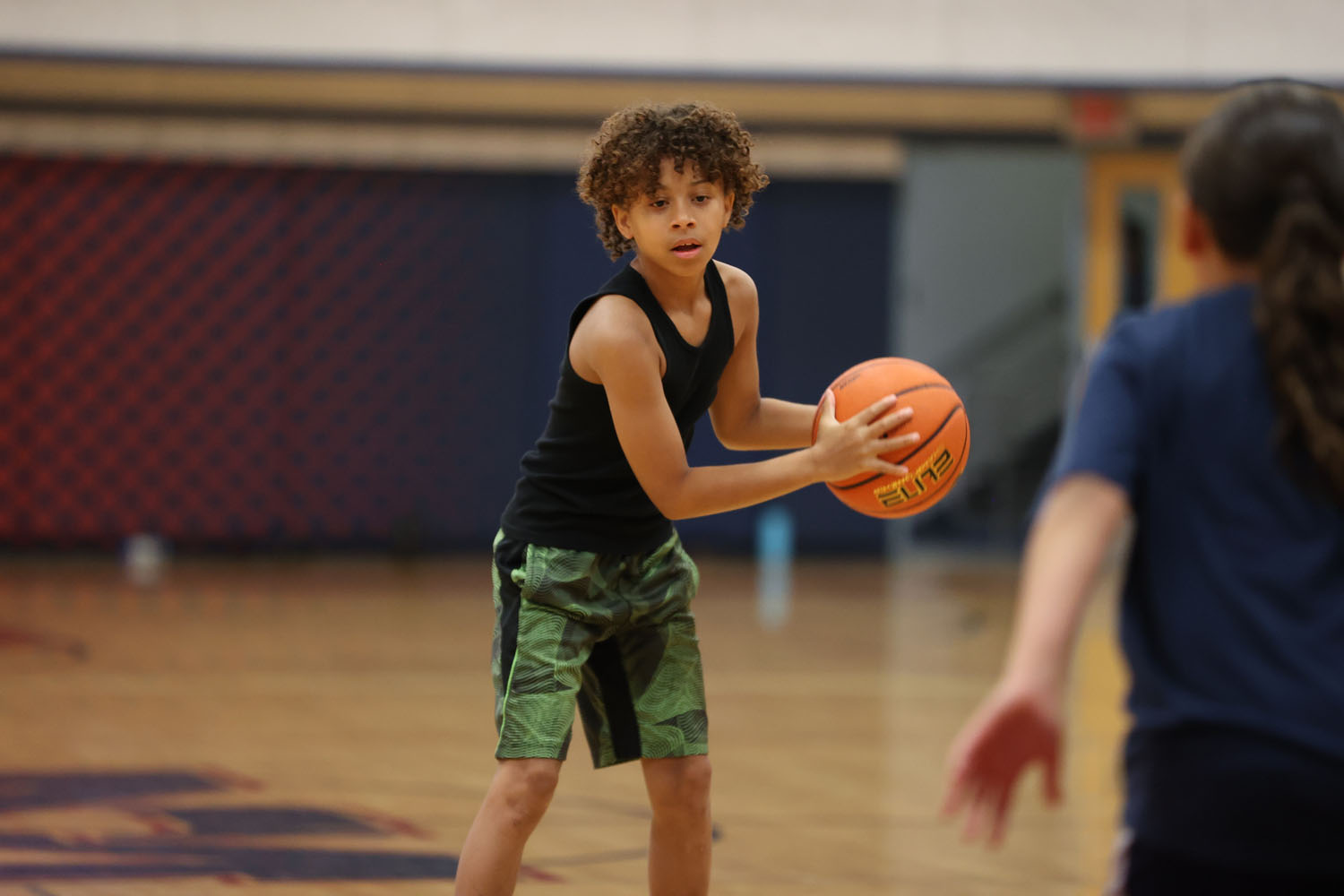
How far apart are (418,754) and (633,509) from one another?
207 cm

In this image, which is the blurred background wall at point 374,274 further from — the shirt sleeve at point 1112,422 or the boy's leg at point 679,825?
the shirt sleeve at point 1112,422

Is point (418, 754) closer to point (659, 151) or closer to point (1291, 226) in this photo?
point (659, 151)

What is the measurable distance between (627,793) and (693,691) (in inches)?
57.8

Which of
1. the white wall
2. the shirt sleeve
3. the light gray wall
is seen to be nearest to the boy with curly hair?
the shirt sleeve

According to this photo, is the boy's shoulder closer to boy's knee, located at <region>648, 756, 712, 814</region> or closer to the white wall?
boy's knee, located at <region>648, 756, 712, 814</region>

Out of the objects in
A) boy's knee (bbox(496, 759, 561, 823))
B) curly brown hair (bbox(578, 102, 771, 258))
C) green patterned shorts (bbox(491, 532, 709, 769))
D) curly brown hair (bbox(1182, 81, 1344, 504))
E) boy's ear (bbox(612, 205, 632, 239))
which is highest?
curly brown hair (bbox(578, 102, 771, 258))

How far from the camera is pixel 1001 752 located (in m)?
1.06

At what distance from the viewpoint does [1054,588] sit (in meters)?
1.08

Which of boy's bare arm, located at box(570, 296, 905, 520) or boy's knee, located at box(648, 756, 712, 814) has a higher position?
boy's bare arm, located at box(570, 296, 905, 520)

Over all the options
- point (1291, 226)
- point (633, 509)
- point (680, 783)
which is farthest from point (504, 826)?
point (1291, 226)

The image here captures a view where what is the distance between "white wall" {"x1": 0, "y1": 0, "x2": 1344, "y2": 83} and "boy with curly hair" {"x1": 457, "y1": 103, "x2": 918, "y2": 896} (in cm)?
608

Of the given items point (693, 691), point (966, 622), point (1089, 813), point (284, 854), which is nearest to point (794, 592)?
point (966, 622)

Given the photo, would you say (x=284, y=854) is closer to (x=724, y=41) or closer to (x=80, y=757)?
(x=80, y=757)

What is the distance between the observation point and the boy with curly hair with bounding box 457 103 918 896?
1.93 meters
